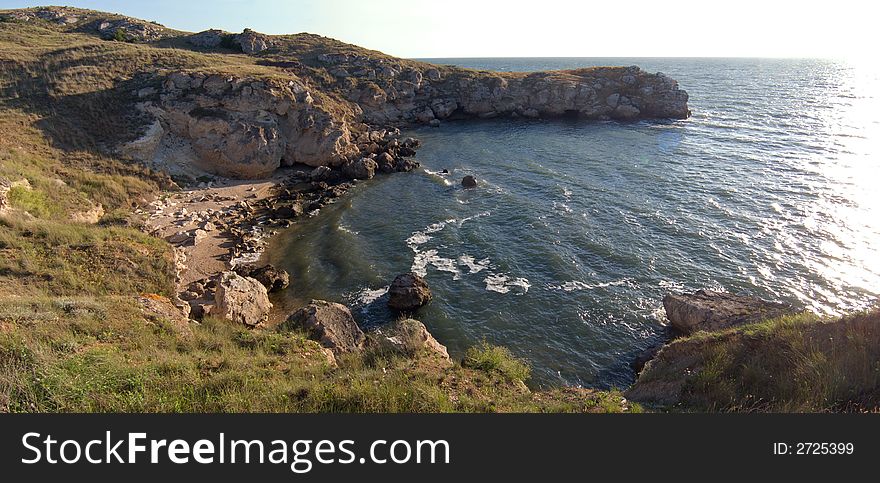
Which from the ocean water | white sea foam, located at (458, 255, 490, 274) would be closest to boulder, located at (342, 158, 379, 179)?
the ocean water

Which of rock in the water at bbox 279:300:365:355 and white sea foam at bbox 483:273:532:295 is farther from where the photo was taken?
white sea foam at bbox 483:273:532:295

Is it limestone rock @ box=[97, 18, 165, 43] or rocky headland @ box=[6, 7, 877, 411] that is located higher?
limestone rock @ box=[97, 18, 165, 43]

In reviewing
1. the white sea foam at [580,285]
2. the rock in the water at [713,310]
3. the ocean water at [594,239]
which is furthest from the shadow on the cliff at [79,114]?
the rock in the water at [713,310]

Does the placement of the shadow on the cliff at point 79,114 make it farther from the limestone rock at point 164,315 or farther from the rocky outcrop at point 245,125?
the limestone rock at point 164,315

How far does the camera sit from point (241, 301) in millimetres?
22234

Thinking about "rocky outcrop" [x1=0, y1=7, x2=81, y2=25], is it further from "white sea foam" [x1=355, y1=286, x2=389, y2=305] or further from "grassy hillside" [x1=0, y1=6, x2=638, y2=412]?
"white sea foam" [x1=355, y1=286, x2=389, y2=305]

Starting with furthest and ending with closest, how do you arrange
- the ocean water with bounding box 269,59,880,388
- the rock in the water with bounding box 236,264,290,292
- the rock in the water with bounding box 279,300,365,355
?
the rock in the water with bounding box 236,264,290,292, the ocean water with bounding box 269,59,880,388, the rock in the water with bounding box 279,300,365,355

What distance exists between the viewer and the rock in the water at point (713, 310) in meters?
19.6

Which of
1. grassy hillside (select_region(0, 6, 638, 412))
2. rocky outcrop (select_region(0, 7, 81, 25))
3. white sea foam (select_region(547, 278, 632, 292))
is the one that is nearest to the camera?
grassy hillside (select_region(0, 6, 638, 412))

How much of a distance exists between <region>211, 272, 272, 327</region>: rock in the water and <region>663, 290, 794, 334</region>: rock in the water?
22.1m

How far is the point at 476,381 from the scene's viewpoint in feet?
44.4

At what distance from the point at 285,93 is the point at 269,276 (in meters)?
31.2

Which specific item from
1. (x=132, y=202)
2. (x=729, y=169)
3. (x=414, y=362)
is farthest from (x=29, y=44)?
(x=729, y=169)

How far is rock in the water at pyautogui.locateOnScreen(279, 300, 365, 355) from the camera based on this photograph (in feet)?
57.4
